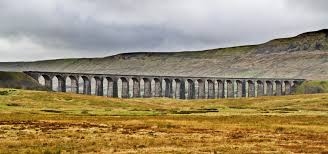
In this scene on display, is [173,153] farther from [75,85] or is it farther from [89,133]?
[75,85]

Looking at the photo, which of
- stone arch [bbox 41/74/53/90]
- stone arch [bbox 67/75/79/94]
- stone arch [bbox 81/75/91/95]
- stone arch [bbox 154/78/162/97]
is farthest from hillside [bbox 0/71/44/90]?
stone arch [bbox 154/78/162/97]

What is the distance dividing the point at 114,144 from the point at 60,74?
124396 millimetres

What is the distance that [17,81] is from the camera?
6324 inches

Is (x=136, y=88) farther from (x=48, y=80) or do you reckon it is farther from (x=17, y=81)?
(x=17, y=81)

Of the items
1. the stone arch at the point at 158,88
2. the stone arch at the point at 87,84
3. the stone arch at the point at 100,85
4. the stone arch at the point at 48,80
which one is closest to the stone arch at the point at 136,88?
the stone arch at the point at 158,88

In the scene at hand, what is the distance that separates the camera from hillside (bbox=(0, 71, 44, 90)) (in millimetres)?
155500

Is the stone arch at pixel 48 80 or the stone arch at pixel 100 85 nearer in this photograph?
the stone arch at pixel 48 80

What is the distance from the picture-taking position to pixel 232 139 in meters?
44.4

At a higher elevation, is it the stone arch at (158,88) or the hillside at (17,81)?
the hillside at (17,81)

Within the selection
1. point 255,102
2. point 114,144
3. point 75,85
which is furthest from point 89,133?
point 75,85

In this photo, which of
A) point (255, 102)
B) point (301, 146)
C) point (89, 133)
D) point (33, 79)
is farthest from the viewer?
point (33, 79)

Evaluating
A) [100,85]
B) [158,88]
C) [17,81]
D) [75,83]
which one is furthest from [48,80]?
[158,88]

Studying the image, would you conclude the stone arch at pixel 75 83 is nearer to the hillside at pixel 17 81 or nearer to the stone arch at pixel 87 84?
the stone arch at pixel 87 84

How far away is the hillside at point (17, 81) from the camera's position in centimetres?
15550
